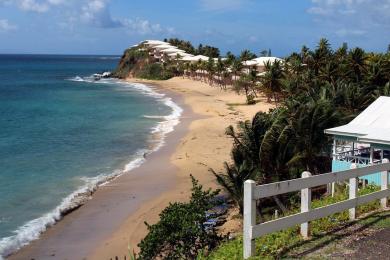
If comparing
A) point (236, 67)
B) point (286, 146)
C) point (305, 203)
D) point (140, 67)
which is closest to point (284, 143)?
point (286, 146)

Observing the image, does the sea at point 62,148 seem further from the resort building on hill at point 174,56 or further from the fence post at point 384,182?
the resort building on hill at point 174,56

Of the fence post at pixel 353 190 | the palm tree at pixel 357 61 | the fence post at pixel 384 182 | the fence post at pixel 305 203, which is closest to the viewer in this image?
the fence post at pixel 305 203

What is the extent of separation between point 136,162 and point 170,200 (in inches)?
333

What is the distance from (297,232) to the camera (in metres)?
8.44

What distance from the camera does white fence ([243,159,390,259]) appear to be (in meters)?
7.03

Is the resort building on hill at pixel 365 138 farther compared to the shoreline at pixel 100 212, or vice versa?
the resort building on hill at pixel 365 138

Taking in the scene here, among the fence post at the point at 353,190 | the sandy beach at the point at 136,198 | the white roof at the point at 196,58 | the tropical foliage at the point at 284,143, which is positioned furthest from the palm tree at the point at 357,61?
the white roof at the point at 196,58

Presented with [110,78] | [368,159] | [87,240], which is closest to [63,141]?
[87,240]

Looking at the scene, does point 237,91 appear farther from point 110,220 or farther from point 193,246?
point 193,246

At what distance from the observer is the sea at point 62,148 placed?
68.4 feet

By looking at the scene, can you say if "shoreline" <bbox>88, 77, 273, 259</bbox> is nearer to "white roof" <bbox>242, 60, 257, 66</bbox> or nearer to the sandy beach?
the sandy beach

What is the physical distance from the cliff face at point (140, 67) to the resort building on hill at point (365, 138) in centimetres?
8785

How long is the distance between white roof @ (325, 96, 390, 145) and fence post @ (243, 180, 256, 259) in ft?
37.0

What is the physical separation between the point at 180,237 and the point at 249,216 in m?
3.92
